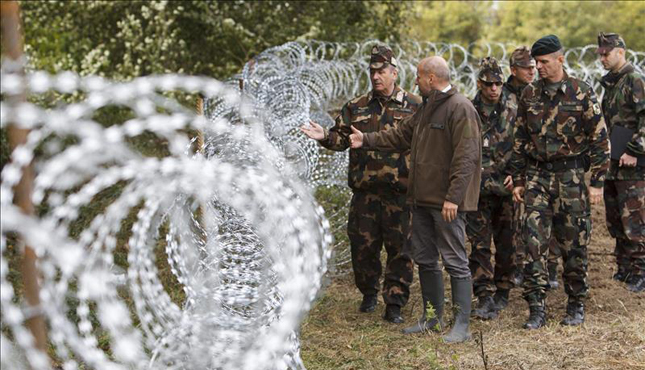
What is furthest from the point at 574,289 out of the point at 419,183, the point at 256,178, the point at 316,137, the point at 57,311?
the point at 57,311

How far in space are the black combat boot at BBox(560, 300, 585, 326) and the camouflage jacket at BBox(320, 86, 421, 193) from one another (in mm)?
1459

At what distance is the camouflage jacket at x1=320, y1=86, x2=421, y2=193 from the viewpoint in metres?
6.25

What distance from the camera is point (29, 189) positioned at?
275 cm

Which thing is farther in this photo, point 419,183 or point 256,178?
point 419,183

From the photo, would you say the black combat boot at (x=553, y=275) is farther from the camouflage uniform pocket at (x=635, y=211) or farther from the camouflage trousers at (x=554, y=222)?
the camouflage trousers at (x=554, y=222)

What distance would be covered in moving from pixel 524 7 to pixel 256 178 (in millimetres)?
31484

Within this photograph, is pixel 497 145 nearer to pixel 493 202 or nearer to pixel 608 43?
pixel 493 202

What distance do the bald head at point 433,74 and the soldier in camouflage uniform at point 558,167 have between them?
671 millimetres

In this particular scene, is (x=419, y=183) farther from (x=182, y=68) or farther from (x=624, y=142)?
(x=182, y=68)

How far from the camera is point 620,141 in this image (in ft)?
23.3

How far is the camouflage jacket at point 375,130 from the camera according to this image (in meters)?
6.25

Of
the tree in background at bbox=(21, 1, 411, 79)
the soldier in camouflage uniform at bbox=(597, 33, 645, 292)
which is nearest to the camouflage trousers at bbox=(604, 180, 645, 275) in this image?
the soldier in camouflage uniform at bbox=(597, 33, 645, 292)

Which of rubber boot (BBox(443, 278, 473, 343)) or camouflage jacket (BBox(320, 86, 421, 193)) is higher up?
camouflage jacket (BBox(320, 86, 421, 193))

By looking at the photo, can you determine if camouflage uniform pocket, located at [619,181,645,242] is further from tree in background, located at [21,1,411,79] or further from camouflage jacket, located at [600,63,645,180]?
tree in background, located at [21,1,411,79]
